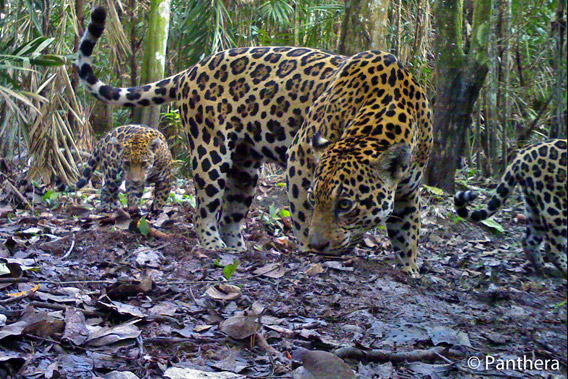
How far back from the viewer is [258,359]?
3.02m

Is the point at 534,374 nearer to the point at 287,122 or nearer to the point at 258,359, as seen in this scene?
the point at 258,359

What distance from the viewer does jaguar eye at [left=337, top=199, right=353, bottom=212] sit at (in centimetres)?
408

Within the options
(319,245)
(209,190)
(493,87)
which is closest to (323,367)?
(319,245)

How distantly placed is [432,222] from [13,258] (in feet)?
14.1

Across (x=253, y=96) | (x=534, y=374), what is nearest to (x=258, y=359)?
(x=534, y=374)

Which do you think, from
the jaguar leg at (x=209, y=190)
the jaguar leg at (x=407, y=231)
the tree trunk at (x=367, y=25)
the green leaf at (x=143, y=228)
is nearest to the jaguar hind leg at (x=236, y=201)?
the jaguar leg at (x=209, y=190)

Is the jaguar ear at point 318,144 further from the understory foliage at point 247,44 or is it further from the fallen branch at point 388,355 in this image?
the fallen branch at point 388,355

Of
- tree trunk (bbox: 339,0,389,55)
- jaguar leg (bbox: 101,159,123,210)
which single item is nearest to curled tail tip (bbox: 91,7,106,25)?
tree trunk (bbox: 339,0,389,55)

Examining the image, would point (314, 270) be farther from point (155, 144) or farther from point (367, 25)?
point (155, 144)

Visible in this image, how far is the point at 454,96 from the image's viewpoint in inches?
314

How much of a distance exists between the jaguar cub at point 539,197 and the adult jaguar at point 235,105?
1167 mm

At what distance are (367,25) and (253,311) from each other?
4.76 metres

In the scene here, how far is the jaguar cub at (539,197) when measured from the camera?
5297 millimetres

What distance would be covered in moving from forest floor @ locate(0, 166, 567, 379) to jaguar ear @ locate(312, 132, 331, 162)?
2.75 ft
